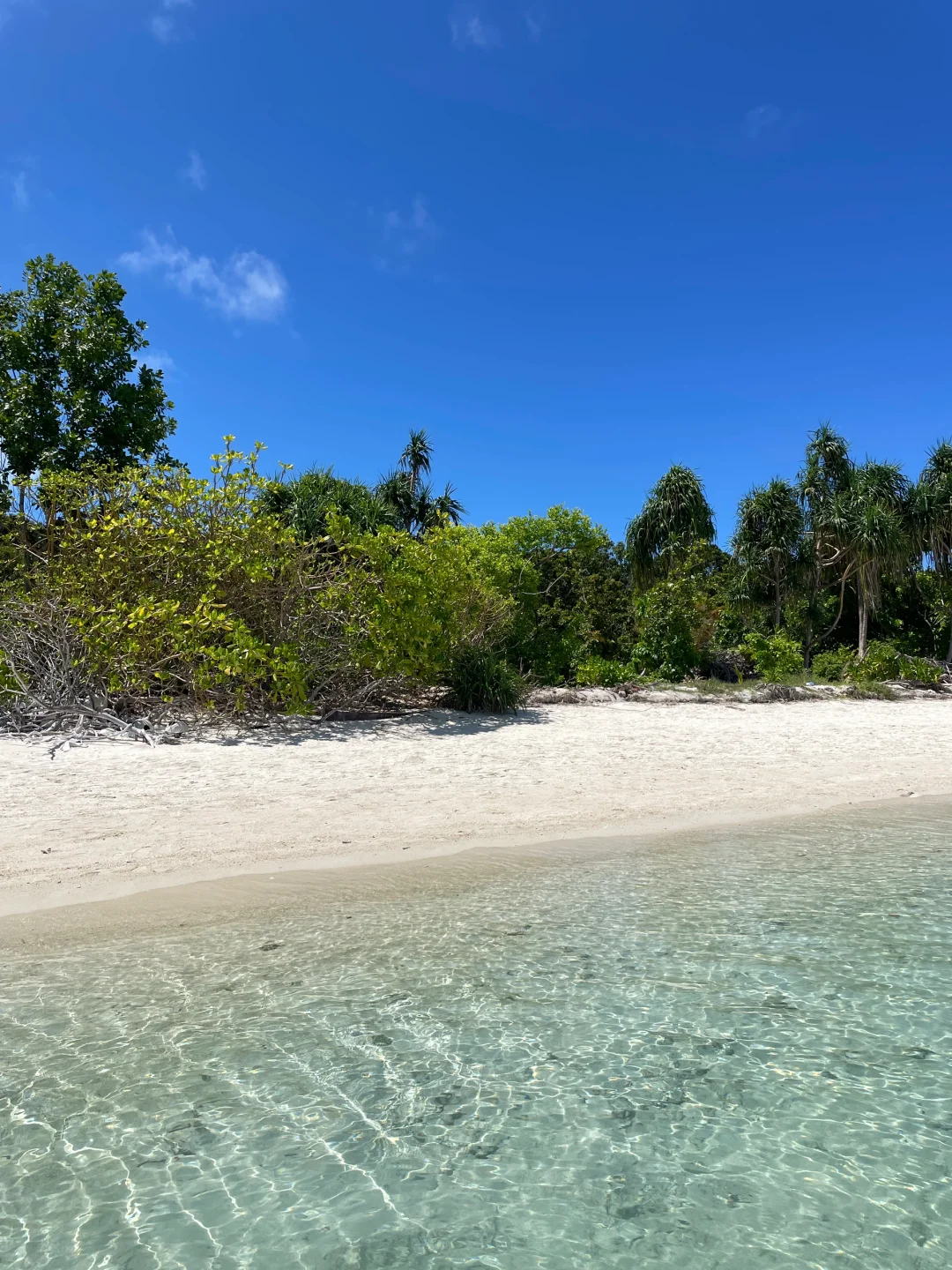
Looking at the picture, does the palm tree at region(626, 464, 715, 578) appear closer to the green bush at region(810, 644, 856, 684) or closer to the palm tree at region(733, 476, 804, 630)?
the palm tree at region(733, 476, 804, 630)

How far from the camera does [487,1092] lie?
342 centimetres

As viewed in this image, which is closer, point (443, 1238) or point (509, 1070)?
point (443, 1238)

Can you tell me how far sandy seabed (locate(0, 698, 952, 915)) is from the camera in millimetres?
6859

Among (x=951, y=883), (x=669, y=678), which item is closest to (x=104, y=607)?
(x=951, y=883)

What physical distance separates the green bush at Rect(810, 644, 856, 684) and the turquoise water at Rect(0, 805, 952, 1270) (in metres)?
16.5

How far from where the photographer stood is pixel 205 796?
8.40 metres

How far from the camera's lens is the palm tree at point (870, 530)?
2433 centimetres

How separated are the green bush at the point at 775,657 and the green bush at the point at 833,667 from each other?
3.49 feet

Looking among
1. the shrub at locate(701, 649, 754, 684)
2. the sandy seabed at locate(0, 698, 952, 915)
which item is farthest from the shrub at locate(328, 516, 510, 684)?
the shrub at locate(701, 649, 754, 684)

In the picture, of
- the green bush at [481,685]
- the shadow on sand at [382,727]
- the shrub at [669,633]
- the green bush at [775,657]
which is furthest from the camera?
the green bush at [775,657]

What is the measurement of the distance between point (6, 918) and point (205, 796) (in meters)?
2.98

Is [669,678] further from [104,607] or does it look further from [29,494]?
[29,494]

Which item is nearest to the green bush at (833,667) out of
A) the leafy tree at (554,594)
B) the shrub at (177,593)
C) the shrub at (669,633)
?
the shrub at (669,633)

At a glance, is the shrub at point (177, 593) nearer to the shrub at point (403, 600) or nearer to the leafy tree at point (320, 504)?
the shrub at point (403, 600)
